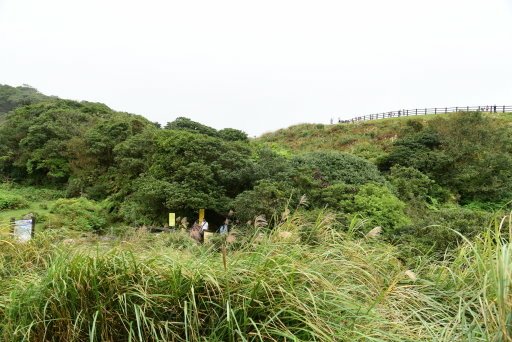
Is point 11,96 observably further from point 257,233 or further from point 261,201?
point 257,233

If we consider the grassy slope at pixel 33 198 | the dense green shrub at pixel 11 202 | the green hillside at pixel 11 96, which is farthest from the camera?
the green hillside at pixel 11 96

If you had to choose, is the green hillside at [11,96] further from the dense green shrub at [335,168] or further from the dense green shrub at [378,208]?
the dense green shrub at [378,208]

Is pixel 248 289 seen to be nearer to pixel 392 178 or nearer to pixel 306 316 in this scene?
pixel 306 316

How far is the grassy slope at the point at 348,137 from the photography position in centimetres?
2139

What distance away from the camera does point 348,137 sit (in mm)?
24297

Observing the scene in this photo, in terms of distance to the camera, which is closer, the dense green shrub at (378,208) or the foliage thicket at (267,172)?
the dense green shrub at (378,208)

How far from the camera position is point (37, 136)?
22.4m

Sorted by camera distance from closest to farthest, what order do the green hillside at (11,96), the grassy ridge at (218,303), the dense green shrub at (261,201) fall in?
the grassy ridge at (218,303) < the dense green shrub at (261,201) < the green hillside at (11,96)

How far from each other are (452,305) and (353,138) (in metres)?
22.6

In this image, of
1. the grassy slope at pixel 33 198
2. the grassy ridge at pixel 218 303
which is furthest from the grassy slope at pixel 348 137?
the grassy ridge at pixel 218 303

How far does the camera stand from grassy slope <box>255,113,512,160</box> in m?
21.4

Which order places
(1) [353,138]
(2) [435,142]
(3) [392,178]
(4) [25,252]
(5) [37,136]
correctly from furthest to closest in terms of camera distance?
1. (1) [353,138]
2. (5) [37,136]
3. (2) [435,142]
4. (3) [392,178]
5. (4) [25,252]

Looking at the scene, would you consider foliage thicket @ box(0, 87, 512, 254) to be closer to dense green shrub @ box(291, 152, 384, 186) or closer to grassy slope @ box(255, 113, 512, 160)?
dense green shrub @ box(291, 152, 384, 186)

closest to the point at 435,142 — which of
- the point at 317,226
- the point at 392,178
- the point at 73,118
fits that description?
the point at 392,178
